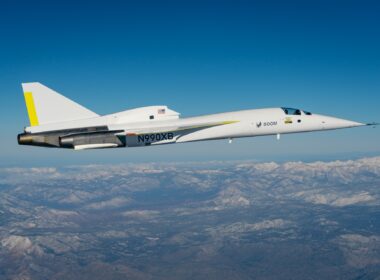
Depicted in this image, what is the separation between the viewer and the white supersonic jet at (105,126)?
120ft

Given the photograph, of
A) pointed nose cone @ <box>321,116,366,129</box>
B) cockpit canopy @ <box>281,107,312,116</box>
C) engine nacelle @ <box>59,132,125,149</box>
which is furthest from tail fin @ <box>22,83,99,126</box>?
pointed nose cone @ <box>321,116,366,129</box>

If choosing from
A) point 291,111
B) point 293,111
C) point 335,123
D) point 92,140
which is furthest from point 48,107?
point 335,123

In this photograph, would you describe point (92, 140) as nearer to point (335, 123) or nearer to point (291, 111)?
point (291, 111)

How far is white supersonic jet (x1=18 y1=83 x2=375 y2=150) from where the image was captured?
120 feet

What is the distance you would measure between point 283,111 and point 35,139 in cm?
2477

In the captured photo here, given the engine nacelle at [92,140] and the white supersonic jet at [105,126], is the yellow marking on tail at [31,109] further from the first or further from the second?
the engine nacelle at [92,140]

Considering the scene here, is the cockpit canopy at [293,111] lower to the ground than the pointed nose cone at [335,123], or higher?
higher

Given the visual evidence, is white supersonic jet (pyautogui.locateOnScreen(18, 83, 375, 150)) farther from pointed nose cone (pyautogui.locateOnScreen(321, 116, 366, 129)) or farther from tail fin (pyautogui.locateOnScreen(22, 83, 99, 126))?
pointed nose cone (pyautogui.locateOnScreen(321, 116, 366, 129))

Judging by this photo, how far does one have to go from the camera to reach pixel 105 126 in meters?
37.2

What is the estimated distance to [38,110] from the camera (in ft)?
122

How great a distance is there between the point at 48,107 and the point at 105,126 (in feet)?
18.6

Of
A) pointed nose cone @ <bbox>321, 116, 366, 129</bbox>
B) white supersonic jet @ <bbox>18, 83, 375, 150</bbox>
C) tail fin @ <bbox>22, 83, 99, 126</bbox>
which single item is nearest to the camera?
white supersonic jet @ <bbox>18, 83, 375, 150</bbox>

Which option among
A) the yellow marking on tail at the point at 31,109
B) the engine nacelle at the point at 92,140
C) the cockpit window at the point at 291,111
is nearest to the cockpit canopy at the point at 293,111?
the cockpit window at the point at 291,111

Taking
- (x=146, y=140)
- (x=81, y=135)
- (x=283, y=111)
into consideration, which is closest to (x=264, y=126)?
(x=283, y=111)
